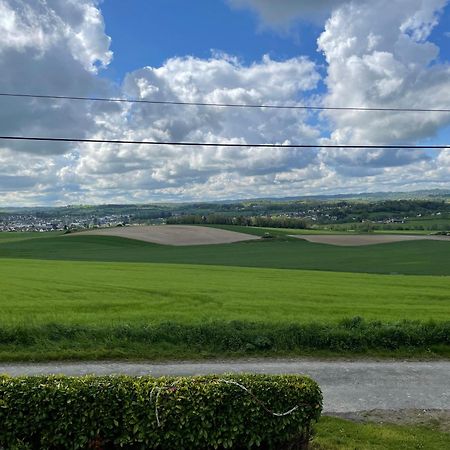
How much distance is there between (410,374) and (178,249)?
60100mm

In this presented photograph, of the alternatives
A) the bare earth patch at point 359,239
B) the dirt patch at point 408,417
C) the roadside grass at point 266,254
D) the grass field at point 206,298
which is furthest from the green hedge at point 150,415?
the bare earth patch at point 359,239

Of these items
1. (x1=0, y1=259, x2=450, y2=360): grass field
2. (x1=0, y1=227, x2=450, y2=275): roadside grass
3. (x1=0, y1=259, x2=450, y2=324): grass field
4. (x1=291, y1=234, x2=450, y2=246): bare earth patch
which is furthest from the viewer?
(x1=291, y1=234, x2=450, y2=246): bare earth patch

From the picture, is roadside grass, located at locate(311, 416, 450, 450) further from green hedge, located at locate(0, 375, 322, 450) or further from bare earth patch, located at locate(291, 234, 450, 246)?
bare earth patch, located at locate(291, 234, 450, 246)

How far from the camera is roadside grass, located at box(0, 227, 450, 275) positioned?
5044cm

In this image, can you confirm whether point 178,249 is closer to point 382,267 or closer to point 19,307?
point 382,267

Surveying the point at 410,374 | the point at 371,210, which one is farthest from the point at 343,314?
the point at 371,210

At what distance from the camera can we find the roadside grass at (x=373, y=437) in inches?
322

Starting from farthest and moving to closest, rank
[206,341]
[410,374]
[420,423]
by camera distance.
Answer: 1. [206,341]
2. [410,374]
3. [420,423]

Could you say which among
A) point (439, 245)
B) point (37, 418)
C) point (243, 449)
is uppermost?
point (37, 418)

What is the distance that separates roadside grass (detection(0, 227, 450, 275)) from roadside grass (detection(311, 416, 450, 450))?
123ft

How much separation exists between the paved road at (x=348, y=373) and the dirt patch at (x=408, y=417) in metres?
Result: 0.22

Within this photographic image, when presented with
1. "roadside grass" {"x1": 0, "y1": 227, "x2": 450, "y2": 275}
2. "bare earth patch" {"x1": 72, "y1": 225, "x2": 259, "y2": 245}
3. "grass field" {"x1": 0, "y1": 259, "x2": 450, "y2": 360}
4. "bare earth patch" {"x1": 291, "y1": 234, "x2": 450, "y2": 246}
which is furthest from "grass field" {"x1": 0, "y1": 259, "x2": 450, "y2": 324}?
"bare earth patch" {"x1": 72, "y1": 225, "x2": 259, "y2": 245}

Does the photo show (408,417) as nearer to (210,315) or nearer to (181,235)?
(210,315)

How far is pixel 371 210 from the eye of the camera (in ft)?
546
